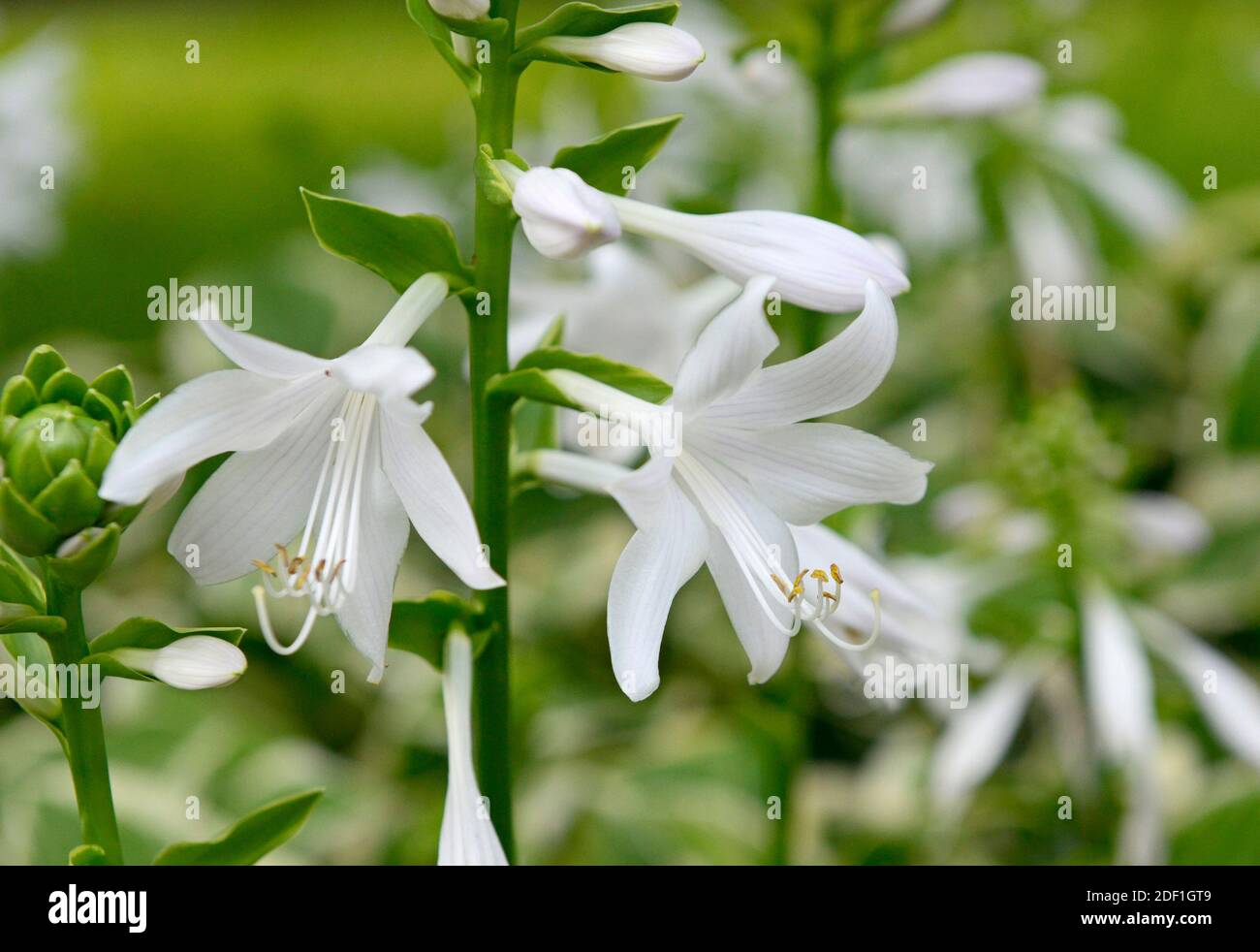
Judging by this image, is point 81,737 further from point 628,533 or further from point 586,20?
point 628,533

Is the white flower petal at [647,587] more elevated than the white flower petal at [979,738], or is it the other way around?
the white flower petal at [647,587]

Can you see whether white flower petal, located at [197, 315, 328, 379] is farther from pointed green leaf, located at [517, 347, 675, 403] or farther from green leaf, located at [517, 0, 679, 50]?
green leaf, located at [517, 0, 679, 50]

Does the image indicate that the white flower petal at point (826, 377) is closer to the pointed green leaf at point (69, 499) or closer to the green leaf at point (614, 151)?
the green leaf at point (614, 151)

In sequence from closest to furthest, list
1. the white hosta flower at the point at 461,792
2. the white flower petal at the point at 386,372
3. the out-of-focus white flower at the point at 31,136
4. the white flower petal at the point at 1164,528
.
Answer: the white flower petal at the point at 386,372 → the white hosta flower at the point at 461,792 → the white flower petal at the point at 1164,528 → the out-of-focus white flower at the point at 31,136

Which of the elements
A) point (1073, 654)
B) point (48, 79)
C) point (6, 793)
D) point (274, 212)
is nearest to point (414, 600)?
point (6, 793)

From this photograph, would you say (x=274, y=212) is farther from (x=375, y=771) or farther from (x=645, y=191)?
(x=375, y=771)

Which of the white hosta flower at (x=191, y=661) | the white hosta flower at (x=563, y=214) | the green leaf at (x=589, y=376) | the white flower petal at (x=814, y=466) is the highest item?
the white hosta flower at (x=563, y=214)

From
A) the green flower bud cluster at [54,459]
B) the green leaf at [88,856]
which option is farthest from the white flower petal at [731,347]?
the green leaf at [88,856]

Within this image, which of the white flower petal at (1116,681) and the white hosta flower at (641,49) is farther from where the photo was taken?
the white flower petal at (1116,681)
